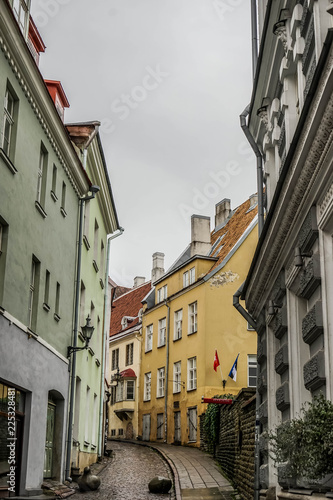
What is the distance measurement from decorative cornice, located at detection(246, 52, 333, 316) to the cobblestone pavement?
6.25 m

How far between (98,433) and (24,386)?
425 inches

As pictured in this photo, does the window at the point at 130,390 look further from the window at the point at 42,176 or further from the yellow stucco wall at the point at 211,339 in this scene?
the window at the point at 42,176

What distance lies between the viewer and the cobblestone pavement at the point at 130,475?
1587cm

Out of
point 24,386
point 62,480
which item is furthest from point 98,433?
point 24,386

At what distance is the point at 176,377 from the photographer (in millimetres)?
36000

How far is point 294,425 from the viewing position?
6535mm

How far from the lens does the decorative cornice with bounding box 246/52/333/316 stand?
6.79 m

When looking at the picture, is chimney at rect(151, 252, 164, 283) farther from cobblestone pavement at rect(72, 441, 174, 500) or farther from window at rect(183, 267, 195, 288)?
cobblestone pavement at rect(72, 441, 174, 500)

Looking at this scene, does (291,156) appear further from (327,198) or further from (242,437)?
(242,437)

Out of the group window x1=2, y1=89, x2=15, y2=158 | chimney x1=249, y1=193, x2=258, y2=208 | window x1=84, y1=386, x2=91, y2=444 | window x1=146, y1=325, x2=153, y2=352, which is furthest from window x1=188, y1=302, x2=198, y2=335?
window x1=2, y1=89, x2=15, y2=158

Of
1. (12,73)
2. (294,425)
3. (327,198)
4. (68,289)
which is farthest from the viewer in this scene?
(68,289)

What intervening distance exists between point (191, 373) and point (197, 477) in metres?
14.4

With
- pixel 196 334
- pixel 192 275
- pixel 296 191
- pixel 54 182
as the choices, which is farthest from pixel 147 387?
pixel 296 191

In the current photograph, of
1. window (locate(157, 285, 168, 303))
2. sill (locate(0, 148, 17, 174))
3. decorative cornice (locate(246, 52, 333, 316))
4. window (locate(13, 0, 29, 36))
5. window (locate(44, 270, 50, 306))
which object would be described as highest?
window (locate(13, 0, 29, 36))
